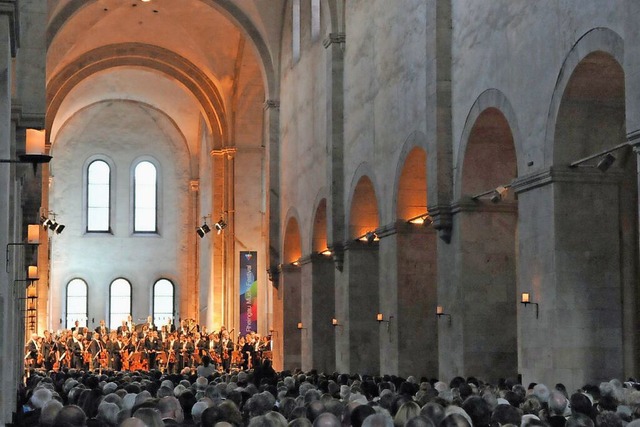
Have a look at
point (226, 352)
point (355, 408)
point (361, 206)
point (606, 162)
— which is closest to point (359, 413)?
point (355, 408)

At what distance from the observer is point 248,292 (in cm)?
4141

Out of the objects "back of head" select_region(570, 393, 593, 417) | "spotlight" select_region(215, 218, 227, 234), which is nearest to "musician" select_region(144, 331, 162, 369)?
"spotlight" select_region(215, 218, 227, 234)

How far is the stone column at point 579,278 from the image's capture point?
1633 centimetres

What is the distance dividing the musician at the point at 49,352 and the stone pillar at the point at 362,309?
15774 millimetres

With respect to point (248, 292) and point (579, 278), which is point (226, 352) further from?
point (579, 278)

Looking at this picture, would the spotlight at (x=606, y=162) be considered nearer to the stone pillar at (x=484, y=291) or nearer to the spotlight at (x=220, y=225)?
the stone pillar at (x=484, y=291)

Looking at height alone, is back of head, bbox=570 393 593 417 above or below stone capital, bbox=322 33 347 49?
below

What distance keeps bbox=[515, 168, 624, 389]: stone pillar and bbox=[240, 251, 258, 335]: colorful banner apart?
24.9 metres

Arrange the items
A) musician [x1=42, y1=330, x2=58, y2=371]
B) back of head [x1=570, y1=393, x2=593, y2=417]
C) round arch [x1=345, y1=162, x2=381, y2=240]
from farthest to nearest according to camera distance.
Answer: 1. musician [x1=42, y1=330, x2=58, y2=371]
2. round arch [x1=345, y1=162, x2=381, y2=240]
3. back of head [x1=570, y1=393, x2=593, y2=417]

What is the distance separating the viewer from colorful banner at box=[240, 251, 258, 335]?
41156 millimetres

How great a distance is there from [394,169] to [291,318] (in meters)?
11.6

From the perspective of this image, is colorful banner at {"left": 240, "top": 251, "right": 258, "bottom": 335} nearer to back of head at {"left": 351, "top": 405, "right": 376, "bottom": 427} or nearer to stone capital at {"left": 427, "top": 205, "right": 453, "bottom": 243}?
stone capital at {"left": 427, "top": 205, "right": 453, "bottom": 243}

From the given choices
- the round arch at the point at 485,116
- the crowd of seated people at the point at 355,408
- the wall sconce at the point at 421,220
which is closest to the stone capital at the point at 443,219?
the round arch at the point at 485,116

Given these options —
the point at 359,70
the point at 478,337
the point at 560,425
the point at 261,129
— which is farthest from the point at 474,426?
the point at 261,129
